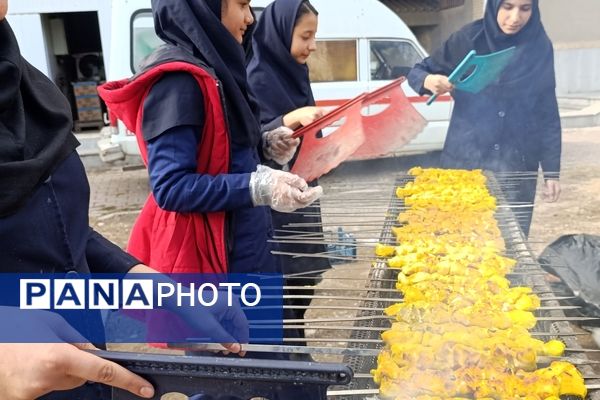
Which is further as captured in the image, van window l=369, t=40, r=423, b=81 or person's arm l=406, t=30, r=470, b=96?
van window l=369, t=40, r=423, b=81

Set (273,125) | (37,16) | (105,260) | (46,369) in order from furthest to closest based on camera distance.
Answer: (37,16), (273,125), (105,260), (46,369)

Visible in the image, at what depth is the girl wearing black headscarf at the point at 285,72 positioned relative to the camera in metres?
2.85

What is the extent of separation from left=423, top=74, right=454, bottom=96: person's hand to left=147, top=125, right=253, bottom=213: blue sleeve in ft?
6.28

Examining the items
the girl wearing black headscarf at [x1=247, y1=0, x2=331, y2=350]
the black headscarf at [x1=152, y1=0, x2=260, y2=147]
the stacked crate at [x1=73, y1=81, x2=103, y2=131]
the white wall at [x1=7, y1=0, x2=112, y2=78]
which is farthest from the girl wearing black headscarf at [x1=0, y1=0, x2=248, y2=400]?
the stacked crate at [x1=73, y1=81, x2=103, y2=131]

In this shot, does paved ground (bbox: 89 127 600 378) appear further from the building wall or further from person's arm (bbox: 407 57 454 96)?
the building wall

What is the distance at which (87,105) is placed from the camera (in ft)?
41.4

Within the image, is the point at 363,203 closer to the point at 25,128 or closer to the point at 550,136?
the point at 550,136

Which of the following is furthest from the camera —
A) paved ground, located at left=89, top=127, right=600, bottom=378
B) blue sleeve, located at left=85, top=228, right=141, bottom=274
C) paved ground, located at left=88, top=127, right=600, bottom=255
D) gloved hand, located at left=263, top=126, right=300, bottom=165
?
paved ground, located at left=88, top=127, right=600, bottom=255

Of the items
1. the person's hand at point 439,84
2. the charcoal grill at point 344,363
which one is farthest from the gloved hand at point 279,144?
the person's hand at point 439,84

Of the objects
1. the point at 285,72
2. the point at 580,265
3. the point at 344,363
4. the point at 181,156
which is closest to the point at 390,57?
the point at 580,265

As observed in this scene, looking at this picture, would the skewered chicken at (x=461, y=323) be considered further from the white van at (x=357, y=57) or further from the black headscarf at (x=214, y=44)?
the white van at (x=357, y=57)

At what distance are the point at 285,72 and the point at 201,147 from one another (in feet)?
3.43

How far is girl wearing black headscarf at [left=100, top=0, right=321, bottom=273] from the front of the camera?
6.45ft

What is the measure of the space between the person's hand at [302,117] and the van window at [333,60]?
5837mm
